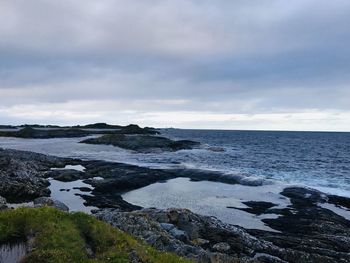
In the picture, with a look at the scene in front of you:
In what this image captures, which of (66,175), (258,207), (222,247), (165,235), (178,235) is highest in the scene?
(165,235)

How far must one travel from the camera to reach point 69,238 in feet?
47.4

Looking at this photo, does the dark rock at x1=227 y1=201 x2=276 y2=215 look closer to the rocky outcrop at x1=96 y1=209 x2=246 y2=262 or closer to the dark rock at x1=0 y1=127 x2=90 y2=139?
the rocky outcrop at x1=96 y1=209 x2=246 y2=262

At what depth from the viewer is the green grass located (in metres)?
13.1

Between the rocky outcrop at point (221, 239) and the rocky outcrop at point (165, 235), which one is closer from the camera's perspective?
the rocky outcrop at point (165, 235)

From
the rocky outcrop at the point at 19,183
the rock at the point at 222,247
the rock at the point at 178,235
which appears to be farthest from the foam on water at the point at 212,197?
the rock at the point at 178,235

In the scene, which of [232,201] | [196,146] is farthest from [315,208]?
[196,146]

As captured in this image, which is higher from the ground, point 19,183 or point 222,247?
point 19,183

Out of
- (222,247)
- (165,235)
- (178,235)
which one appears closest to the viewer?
(165,235)

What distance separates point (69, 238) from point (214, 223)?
12.7 metres

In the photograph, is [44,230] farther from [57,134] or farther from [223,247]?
[57,134]

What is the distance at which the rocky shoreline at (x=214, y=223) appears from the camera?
20312mm

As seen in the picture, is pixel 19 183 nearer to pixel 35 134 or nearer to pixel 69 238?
pixel 69 238

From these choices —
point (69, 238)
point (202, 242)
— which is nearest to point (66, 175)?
point (202, 242)

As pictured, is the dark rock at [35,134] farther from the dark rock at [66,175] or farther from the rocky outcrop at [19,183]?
the dark rock at [66,175]
